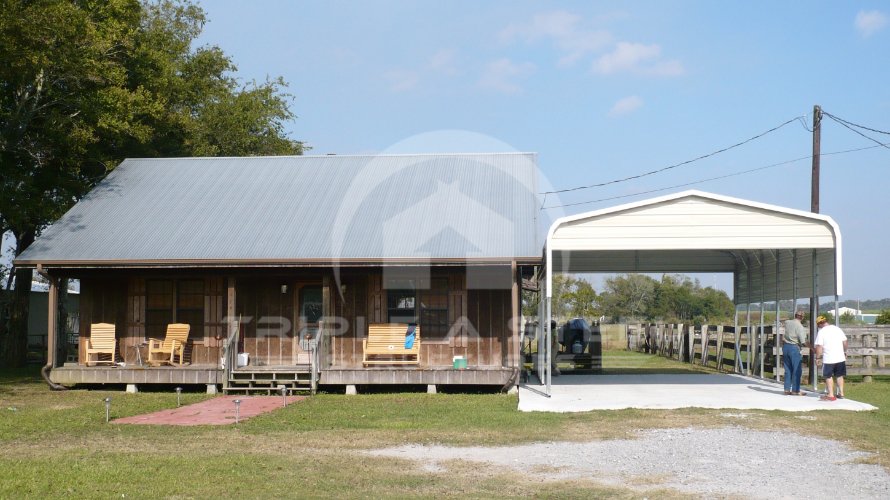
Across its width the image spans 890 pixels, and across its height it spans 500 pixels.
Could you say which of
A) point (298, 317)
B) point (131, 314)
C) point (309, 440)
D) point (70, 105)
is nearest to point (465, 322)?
point (298, 317)

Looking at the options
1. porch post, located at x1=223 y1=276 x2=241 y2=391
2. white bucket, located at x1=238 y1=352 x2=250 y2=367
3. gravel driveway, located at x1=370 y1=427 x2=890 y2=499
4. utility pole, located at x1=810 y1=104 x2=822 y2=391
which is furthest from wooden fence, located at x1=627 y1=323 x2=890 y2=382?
porch post, located at x1=223 y1=276 x2=241 y2=391

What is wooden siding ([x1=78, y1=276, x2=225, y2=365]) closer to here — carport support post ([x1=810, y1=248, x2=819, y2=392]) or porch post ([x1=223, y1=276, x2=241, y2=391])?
porch post ([x1=223, y1=276, x2=241, y2=391])

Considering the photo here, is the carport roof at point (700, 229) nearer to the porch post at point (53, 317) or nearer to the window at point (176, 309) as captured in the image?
the window at point (176, 309)

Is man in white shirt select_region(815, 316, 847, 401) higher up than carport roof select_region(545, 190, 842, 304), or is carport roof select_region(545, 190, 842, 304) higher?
carport roof select_region(545, 190, 842, 304)

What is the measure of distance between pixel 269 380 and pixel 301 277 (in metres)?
2.56

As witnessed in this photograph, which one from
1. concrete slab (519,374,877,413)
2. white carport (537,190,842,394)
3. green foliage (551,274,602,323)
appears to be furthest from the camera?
green foliage (551,274,602,323)

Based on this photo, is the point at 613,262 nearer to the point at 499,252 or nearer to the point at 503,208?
the point at 503,208

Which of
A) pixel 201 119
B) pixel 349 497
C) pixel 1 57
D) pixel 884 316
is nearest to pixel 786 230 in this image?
pixel 349 497

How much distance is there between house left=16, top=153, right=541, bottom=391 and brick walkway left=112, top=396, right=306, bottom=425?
1.23m

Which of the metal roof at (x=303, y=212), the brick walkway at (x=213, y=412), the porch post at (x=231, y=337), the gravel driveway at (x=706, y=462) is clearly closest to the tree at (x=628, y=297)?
the metal roof at (x=303, y=212)

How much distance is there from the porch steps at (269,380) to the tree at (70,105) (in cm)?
827

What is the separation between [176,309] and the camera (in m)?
20.6

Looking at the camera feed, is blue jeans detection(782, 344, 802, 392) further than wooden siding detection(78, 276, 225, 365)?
No

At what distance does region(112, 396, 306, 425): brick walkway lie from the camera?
1466 cm
